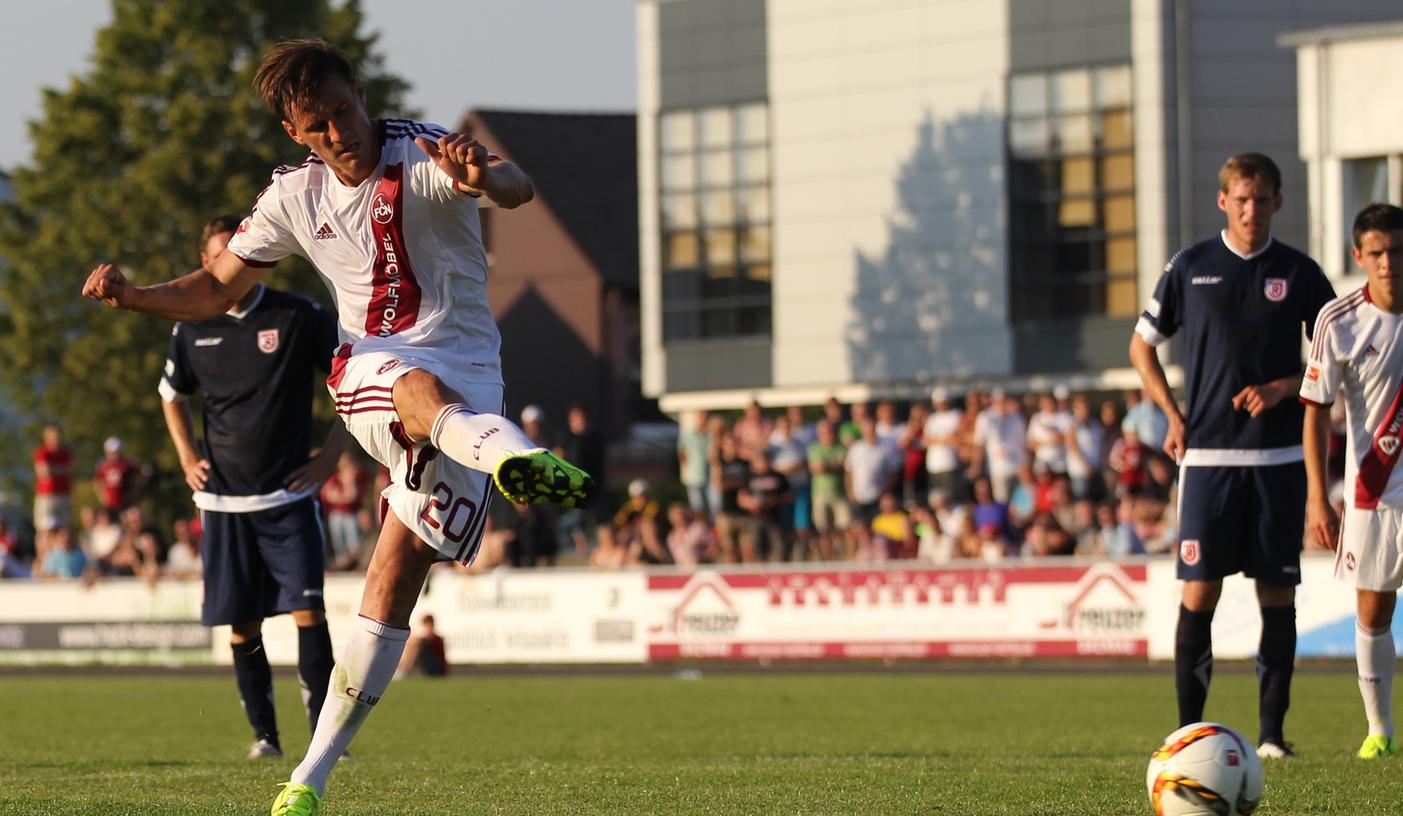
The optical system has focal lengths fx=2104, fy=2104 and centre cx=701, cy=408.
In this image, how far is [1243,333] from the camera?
986 centimetres

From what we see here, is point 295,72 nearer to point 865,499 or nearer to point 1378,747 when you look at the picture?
point 1378,747

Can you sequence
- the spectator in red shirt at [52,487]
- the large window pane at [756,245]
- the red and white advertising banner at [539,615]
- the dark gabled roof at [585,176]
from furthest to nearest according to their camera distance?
the dark gabled roof at [585,176] < the large window pane at [756,245] < the spectator in red shirt at [52,487] < the red and white advertising banner at [539,615]

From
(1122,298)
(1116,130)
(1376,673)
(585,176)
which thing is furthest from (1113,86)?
(1376,673)

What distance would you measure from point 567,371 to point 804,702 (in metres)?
45.3

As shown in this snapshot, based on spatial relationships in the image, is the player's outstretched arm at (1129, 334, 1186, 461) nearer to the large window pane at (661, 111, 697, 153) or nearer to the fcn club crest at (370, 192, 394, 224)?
the fcn club crest at (370, 192, 394, 224)

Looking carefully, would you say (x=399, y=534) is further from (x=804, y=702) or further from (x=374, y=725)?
(x=804, y=702)

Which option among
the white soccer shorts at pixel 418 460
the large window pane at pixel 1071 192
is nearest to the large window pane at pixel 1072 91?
the large window pane at pixel 1071 192

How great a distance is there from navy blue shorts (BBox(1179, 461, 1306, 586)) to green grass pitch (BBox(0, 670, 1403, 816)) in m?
0.94

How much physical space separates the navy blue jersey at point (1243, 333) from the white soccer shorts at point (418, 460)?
162 inches

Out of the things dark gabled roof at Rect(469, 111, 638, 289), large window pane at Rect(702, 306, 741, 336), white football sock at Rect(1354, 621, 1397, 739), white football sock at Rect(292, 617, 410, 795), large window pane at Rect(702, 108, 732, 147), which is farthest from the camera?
dark gabled roof at Rect(469, 111, 638, 289)

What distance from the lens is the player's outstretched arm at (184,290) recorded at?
7.33 m

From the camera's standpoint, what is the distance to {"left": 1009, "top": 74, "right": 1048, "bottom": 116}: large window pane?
129 ft

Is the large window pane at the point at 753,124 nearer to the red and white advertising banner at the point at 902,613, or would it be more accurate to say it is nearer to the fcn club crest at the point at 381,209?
the red and white advertising banner at the point at 902,613

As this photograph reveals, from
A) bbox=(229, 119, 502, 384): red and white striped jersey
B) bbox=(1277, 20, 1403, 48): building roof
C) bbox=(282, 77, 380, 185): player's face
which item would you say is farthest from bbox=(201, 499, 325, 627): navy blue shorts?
bbox=(1277, 20, 1403, 48): building roof
